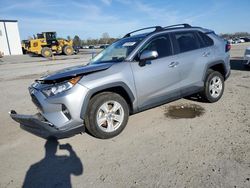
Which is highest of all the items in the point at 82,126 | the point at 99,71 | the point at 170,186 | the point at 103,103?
the point at 99,71

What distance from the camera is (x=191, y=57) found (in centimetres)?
484

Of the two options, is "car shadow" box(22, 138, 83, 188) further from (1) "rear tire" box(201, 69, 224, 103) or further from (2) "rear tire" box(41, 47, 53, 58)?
(2) "rear tire" box(41, 47, 53, 58)

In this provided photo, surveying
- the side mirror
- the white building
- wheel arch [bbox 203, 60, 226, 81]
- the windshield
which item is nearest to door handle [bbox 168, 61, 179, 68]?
the side mirror

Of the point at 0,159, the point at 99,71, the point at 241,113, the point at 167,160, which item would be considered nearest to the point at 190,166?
the point at 167,160

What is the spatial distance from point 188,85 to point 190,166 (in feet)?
7.44

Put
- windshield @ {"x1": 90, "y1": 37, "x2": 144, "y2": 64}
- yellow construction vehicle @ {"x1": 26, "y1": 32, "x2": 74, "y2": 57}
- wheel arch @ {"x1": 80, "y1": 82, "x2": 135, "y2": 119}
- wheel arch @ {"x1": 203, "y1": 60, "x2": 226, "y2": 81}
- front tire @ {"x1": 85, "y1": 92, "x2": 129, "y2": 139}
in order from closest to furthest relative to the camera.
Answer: wheel arch @ {"x1": 80, "y1": 82, "x2": 135, "y2": 119}
front tire @ {"x1": 85, "y1": 92, "x2": 129, "y2": 139}
windshield @ {"x1": 90, "y1": 37, "x2": 144, "y2": 64}
wheel arch @ {"x1": 203, "y1": 60, "x2": 226, "y2": 81}
yellow construction vehicle @ {"x1": 26, "y1": 32, "x2": 74, "y2": 57}

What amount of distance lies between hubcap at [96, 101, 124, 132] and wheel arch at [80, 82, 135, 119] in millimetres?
241

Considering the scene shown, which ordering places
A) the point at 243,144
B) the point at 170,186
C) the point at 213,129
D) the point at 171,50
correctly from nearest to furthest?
the point at 170,186 → the point at 243,144 → the point at 213,129 → the point at 171,50

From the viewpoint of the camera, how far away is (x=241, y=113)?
4.75m

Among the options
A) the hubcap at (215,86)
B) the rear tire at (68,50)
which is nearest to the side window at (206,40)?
the hubcap at (215,86)

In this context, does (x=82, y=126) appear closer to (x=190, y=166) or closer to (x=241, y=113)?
(x=190, y=166)

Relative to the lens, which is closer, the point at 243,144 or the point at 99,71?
the point at 243,144

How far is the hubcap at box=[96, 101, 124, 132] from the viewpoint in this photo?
3841 millimetres

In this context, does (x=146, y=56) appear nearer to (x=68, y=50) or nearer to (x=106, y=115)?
(x=106, y=115)
